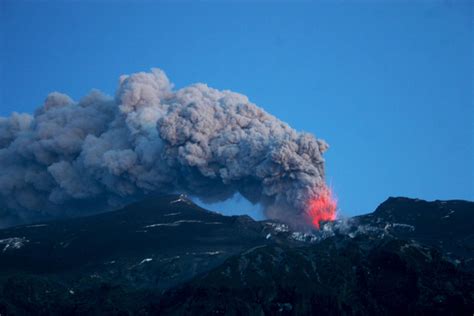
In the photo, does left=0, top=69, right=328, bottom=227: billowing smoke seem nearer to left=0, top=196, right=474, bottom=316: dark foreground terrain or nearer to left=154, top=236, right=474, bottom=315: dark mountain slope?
left=0, top=196, right=474, bottom=316: dark foreground terrain

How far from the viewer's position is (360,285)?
2916 centimetres

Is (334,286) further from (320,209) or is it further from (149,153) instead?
(149,153)

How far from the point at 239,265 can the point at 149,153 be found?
24746 millimetres

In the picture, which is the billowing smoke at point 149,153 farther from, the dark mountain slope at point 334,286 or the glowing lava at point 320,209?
the dark mountain slope at point 334,286

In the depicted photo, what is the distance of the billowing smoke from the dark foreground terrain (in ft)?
18.3

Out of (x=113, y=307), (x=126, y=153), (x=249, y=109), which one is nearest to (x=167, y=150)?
(x=126, y=153)

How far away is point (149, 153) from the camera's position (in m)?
52.9

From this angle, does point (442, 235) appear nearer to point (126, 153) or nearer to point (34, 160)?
point (126, 153)

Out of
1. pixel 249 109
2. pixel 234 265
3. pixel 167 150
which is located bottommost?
pixel 234 265

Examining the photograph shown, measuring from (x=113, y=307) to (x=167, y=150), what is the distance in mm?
24761

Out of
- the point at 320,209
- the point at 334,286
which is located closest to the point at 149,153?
the point at 320,209

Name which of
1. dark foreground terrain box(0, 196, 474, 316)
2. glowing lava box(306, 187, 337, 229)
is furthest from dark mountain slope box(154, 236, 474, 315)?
glowing lava box(306, 187, 337, 229)

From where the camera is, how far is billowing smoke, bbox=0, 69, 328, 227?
45812 mm

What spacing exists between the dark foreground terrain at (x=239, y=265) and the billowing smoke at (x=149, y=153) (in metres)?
5.59
